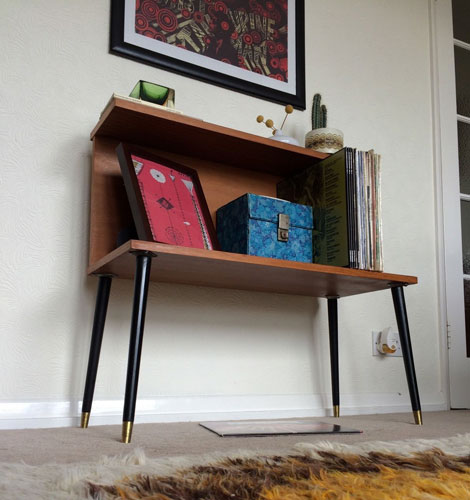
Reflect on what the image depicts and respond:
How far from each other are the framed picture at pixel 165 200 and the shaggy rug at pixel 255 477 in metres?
0.53

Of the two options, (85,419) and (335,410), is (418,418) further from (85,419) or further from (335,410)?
(85,419)

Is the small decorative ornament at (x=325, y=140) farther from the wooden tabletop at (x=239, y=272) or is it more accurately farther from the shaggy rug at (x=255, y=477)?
the shaggy rug at (x=255, y=477)

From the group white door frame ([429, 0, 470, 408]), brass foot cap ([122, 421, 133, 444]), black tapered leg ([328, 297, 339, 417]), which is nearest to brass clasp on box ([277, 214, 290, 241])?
black tapered leg ([328, 297, 339, 417])

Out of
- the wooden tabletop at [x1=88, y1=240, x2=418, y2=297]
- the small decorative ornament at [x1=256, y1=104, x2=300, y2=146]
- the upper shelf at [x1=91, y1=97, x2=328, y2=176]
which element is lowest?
the wooden tabletop at [x1=88, y1=240, x2=418, y2=297]

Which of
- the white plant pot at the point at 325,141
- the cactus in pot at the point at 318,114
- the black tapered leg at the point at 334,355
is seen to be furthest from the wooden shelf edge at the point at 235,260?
the cactus in pot at the point at 318,114

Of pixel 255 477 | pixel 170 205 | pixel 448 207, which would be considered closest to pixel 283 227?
pixel 170 205

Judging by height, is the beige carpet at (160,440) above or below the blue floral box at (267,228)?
below

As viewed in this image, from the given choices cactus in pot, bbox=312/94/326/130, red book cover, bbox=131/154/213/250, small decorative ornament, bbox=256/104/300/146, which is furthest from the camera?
cactus in pot, bbox=312/94/326/130

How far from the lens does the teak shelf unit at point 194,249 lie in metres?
1.12

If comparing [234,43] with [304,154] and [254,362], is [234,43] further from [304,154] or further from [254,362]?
[254,362]

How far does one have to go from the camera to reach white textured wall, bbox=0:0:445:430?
4.28 feet

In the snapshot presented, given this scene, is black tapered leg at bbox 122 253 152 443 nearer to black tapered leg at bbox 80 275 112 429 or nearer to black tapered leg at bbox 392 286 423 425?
black tapered leg at bbox 80 275 112 429

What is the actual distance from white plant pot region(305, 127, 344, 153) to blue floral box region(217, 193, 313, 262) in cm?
24

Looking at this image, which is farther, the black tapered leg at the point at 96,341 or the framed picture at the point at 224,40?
the framed picture at the point at 224,40
